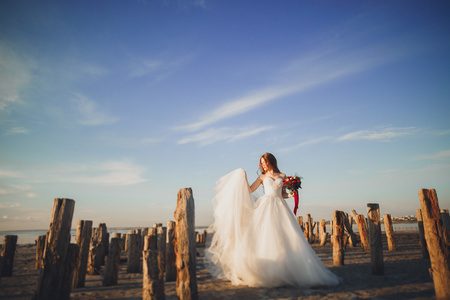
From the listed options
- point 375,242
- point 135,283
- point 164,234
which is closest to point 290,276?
point 375,242

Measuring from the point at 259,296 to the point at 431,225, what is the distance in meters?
3.52

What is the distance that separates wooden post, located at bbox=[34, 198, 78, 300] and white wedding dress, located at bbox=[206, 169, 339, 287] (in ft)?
10.1

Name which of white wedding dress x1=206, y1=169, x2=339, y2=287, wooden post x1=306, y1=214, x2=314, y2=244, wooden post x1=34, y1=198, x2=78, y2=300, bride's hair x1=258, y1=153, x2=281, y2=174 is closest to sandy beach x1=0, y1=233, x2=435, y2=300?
white wedding dress x1=206, y1=169, x2=339, y2=287

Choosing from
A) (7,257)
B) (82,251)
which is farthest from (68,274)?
(7,257)

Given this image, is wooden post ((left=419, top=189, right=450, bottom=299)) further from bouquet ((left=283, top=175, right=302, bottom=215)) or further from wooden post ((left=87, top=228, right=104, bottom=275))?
wooden post ((left=87, top=228, right=104, bottom=275))

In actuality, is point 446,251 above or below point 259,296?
above

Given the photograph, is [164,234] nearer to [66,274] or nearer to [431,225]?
[66,274]

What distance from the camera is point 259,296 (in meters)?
5.17

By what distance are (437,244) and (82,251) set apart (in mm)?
8024

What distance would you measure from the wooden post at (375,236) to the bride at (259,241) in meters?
1.64

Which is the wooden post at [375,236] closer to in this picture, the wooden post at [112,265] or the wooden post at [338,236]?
the wooden post at [338,236]

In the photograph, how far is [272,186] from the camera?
7.01 meters

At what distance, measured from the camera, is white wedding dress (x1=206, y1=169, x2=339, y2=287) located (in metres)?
5.73

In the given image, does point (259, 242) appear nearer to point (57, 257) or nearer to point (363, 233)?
point (57, 257)
